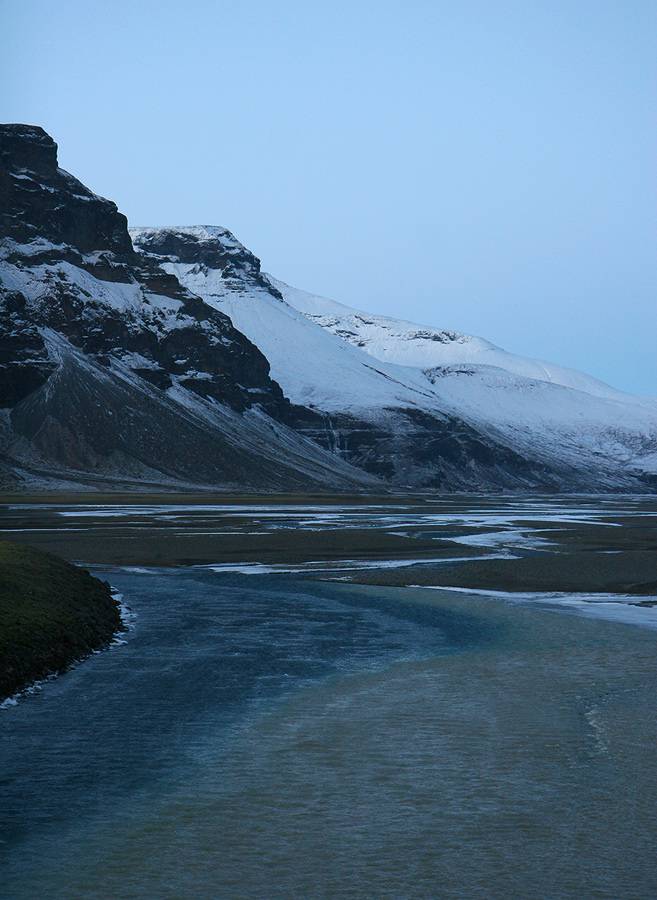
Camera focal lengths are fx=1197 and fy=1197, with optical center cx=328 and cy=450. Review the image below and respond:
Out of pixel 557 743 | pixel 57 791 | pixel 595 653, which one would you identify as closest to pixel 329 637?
pixel 595 653

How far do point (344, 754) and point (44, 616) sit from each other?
1506 centimetres

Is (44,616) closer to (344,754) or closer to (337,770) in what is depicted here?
(344,754)

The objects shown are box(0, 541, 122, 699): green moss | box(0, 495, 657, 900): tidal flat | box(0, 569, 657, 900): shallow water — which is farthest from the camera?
box(0, 541, 122, 699): green moss

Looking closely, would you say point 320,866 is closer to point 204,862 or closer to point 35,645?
point 204,862

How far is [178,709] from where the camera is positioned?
88.7 feet

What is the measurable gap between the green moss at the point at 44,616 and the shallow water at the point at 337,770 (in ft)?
3.52

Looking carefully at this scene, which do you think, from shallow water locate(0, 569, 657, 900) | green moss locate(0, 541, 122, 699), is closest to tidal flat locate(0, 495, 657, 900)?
shallow water locate(0, 569, 657, 900)

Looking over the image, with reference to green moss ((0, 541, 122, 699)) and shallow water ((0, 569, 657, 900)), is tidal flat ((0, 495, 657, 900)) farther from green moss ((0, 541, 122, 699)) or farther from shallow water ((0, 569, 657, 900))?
green moss ((0, 541, 122, 699))

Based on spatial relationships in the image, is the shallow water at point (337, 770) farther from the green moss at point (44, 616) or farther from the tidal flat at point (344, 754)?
the green moss at point (44, 616)

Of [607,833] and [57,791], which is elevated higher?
[607,833]

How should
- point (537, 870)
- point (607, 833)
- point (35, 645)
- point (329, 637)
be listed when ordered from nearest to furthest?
1. point (537, 870)
2. point (607, 833)
3. point (35, 645)
4. point (329, 637)

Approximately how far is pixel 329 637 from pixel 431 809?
19337 millimetres

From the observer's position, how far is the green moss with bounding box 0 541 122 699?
30270mm

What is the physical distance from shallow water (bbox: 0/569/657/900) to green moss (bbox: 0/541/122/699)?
1.07 metres
